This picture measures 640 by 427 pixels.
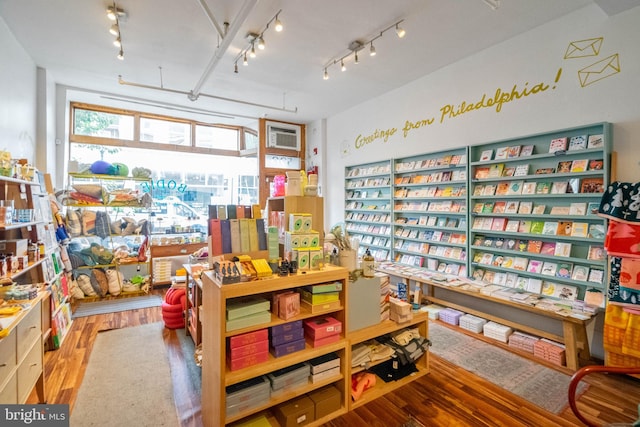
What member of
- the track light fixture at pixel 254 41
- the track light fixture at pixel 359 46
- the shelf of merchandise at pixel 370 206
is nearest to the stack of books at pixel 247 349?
the track light fixture at pixel 254 41

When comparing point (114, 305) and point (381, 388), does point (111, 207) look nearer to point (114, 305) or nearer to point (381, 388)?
point (114, 305)

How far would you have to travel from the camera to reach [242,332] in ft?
6.04

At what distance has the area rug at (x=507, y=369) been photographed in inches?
93.9

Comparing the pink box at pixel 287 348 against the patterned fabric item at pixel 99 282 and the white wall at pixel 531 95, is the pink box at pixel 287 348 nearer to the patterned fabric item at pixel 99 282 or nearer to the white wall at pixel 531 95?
the white wall at pixel 531 95

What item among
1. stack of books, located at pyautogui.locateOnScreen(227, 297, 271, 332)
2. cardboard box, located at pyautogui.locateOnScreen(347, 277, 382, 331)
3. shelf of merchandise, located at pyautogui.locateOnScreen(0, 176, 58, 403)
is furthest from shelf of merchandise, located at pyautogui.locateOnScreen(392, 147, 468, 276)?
shelf of merchandise, located at pyautogui.locateOnScreen(0, 176, 58, 403)

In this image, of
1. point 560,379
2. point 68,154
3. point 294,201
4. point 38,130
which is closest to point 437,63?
point 294,201

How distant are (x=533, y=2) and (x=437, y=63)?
4.36ft

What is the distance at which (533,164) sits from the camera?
337 cm

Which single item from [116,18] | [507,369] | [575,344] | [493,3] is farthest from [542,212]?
[116,18]

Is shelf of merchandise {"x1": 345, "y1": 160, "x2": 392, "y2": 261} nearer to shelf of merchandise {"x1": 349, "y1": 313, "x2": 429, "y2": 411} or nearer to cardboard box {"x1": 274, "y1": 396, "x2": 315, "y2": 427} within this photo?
shelf of merchandise {"x1": 349, "y1": 313, "x2": 429, "y2": 411}

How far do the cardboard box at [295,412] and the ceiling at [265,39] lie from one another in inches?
127

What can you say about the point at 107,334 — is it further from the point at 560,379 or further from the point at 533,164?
the point at 533,164

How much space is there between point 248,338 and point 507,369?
2.47 m

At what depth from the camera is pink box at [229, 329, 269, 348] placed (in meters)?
1.82
